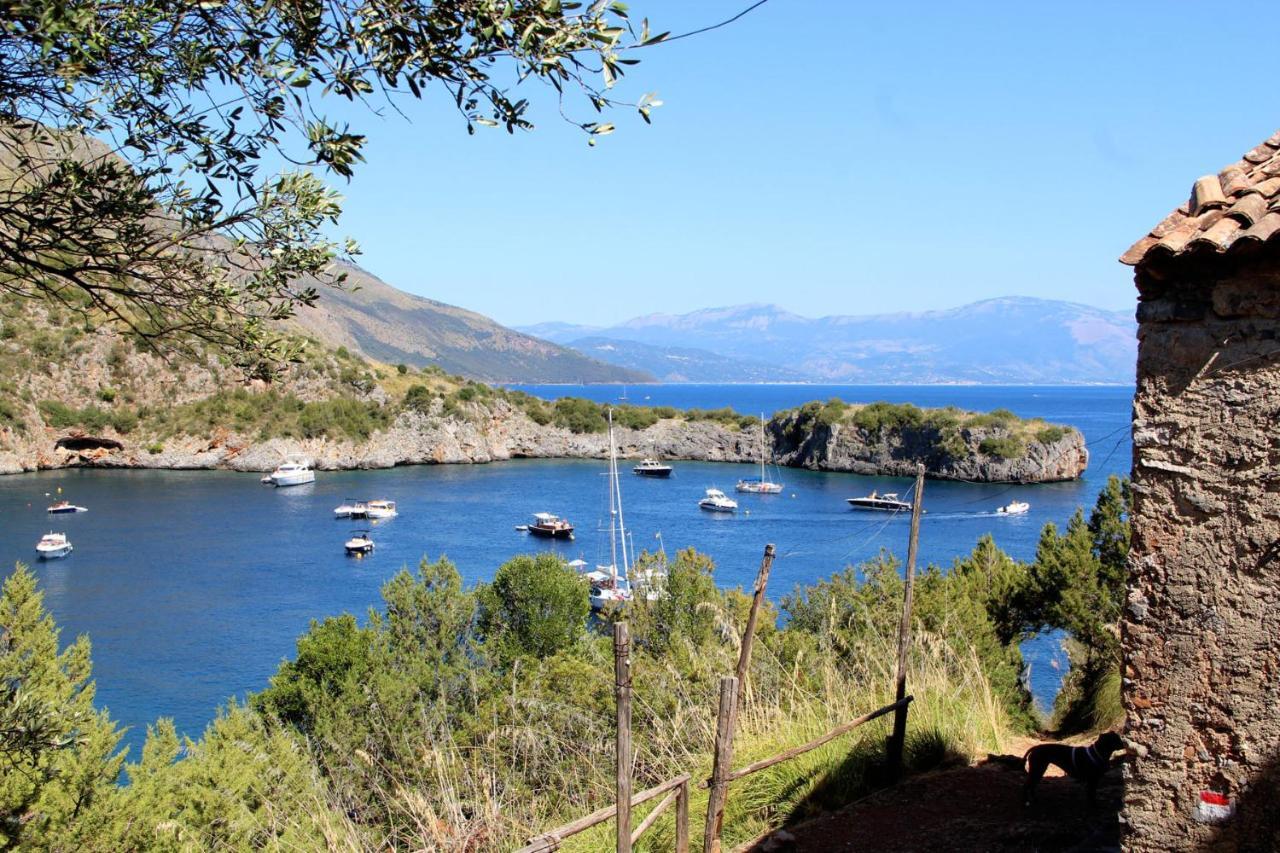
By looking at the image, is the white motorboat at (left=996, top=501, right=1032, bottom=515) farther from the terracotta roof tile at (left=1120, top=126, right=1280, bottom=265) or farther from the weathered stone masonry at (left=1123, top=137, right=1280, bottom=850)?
the weathered stone masonry at (left=1123, top=137, right=1280, bottom=850)

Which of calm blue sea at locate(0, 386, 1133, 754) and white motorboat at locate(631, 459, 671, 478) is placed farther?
white motorboat at locate(631, 459, 671, 478)

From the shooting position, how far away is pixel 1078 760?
682cm

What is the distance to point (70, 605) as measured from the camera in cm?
3812

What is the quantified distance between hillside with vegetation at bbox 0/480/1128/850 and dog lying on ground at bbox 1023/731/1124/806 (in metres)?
1.47

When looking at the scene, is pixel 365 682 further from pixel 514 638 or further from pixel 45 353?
pixel 45 353

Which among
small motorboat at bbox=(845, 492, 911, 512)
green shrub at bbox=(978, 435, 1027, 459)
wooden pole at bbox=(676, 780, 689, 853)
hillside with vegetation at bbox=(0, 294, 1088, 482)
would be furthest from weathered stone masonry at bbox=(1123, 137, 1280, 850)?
green shrub at bbox=(978, 435, 1027, 459)

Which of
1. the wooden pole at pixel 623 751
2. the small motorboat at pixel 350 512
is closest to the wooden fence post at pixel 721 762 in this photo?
the wooden pole at pixel 623 751

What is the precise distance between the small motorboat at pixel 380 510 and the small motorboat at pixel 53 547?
16.4 m

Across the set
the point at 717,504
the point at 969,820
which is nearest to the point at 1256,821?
the point at 969,820

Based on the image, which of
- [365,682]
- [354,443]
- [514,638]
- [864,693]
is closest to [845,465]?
[354,443]

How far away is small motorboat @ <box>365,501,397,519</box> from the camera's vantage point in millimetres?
59594

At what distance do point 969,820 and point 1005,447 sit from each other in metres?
74.1

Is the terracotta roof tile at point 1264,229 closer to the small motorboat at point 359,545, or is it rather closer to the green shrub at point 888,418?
the small motorboat at point 359,545

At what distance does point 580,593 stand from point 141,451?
62.1 meters
